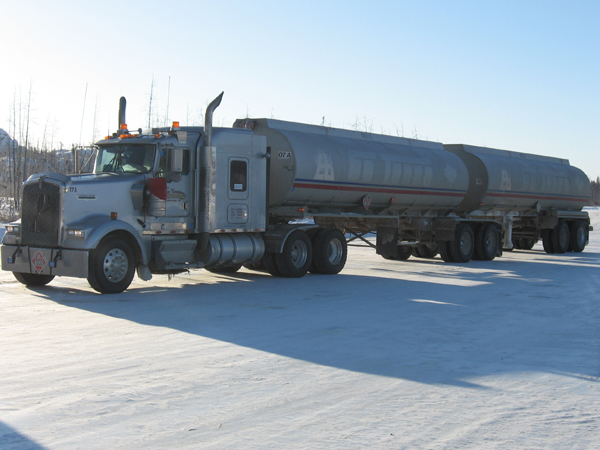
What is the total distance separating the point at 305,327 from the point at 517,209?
59.5 feet

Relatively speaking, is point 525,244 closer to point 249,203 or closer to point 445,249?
point 445,249

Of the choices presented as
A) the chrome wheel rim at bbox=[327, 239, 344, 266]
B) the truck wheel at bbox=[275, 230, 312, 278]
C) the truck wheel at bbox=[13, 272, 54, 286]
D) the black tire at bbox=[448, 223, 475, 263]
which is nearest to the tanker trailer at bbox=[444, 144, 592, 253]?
the black tire at bbox=[448, 223, 475, 263]

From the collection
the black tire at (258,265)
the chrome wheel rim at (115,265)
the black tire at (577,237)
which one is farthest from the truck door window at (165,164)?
the black tire at (577,237)

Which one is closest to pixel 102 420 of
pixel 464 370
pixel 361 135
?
pixel 464 370

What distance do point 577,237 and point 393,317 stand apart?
21188mm

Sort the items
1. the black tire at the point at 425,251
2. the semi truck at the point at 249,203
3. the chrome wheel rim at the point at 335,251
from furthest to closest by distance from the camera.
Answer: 1. the black tire at the point at 425,251
2. the chrome wheel rim at the point at 335,251
3. the semi truck at the point at 249,203

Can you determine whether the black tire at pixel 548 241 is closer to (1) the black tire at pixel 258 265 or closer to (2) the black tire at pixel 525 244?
(2) the black tire at pixel 525 244

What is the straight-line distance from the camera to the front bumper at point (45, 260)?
39.8ft

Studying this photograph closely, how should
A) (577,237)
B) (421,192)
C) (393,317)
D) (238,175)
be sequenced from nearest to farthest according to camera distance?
1. (393,317)
2. (238,175)
3. (421,192)
4. (577,237)

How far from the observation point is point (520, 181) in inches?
979

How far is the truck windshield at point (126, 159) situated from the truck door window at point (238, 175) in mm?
1972

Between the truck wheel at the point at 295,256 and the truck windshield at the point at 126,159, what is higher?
the truck windshield at the point at 126,159

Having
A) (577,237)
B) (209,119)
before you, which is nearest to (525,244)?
(577,237)

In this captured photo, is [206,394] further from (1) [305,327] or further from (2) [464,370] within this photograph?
(1) [305,327]
